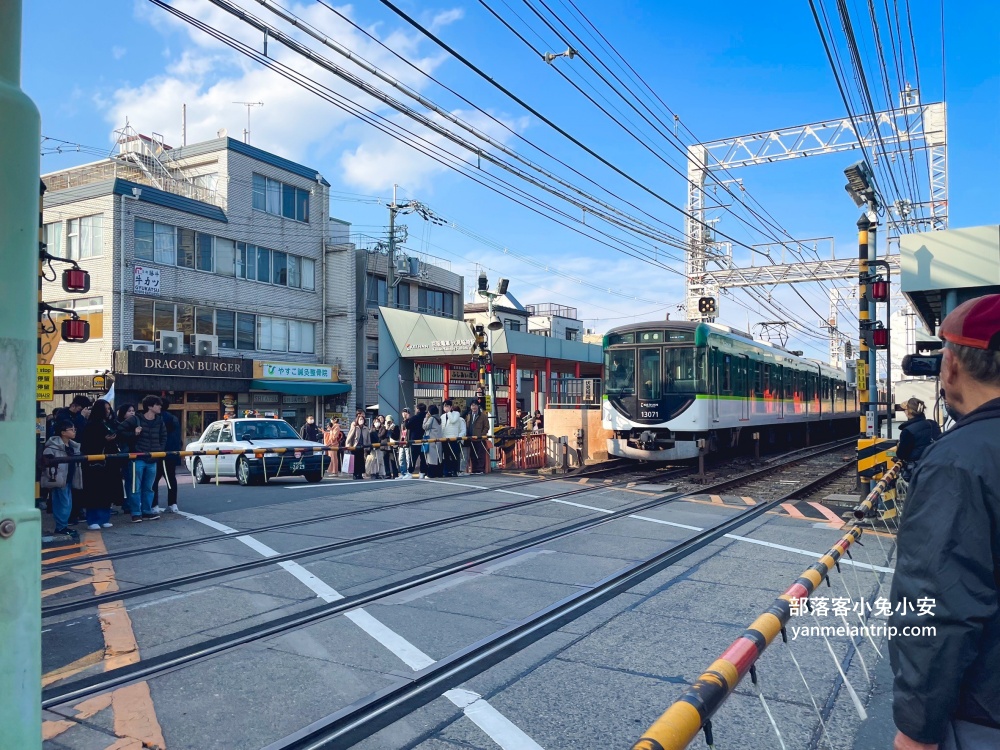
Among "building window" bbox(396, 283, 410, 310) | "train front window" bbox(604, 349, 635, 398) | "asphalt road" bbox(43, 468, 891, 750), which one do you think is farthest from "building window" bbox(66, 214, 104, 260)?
"asphalt road" bbox(43, 468, 891, 750)

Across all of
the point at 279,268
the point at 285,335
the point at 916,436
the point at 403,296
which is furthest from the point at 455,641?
the point at 403,296

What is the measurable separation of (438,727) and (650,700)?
47.8 inches

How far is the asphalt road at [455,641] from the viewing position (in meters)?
4.00

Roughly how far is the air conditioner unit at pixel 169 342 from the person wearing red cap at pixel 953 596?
26.6m

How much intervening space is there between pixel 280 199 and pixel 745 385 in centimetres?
2063

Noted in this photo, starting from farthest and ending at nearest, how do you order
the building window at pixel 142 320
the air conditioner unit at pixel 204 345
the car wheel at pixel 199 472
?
the air conditioner unit at pixel 204 345 → the building window at pixel 142 320 → the car wheel at pixel 199 472

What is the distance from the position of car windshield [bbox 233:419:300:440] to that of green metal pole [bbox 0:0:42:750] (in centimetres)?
1437

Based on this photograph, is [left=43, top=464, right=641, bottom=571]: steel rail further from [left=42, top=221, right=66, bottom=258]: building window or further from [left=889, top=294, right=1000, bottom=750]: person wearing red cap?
[left=42, top=221, right=66, bottom=258]: building window

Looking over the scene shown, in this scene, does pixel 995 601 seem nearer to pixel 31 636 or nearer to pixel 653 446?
pixel 31 636

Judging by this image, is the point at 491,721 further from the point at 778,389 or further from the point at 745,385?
the point at 778,389

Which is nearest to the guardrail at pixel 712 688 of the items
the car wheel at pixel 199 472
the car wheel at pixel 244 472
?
the car wheel at pixel 244 472

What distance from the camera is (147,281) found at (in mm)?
25734

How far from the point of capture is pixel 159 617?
5852 millimetres

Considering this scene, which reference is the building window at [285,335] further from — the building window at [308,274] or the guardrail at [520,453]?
the guardrail at [520,453]
